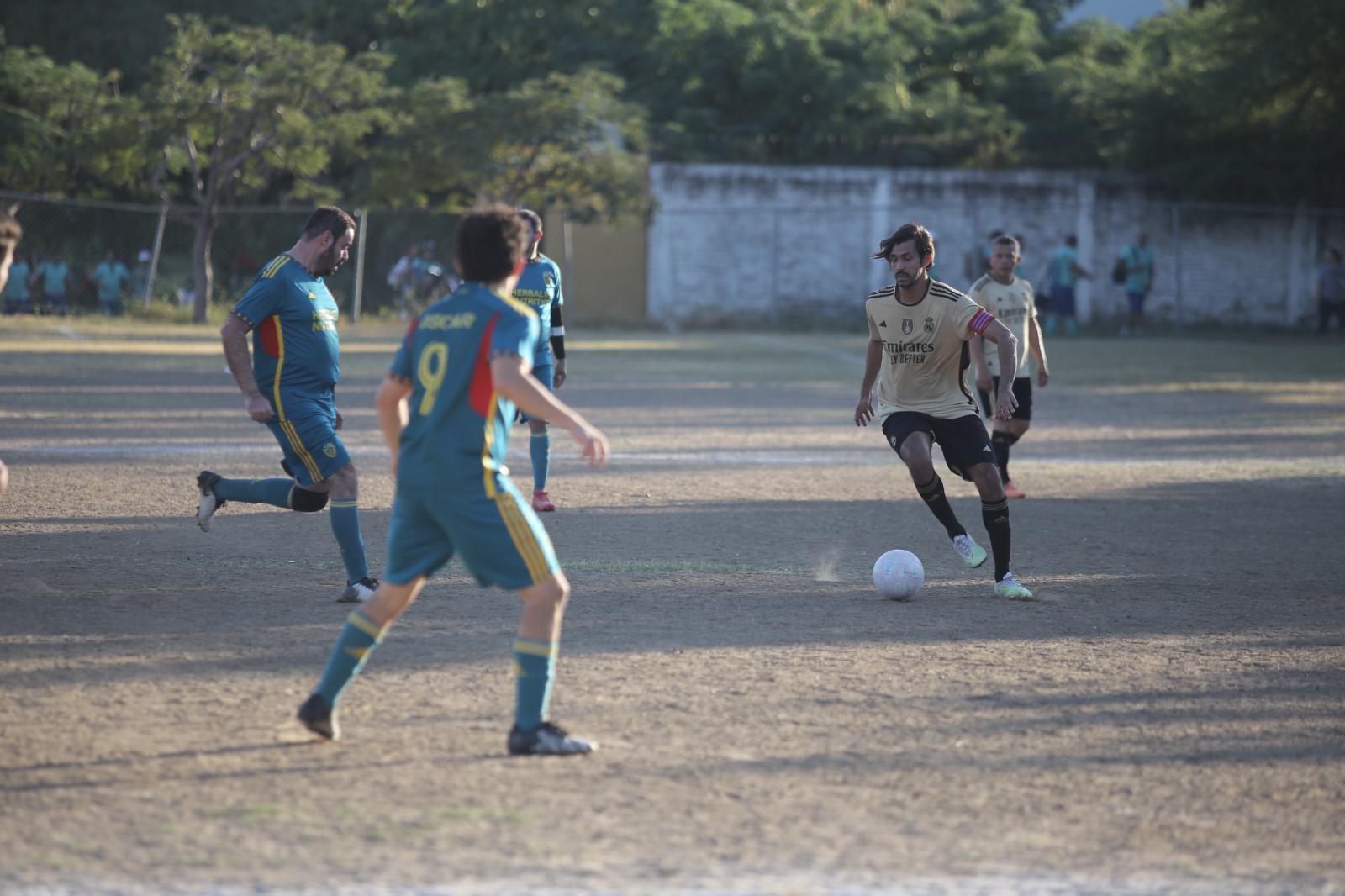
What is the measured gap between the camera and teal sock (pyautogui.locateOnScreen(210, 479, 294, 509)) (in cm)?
738

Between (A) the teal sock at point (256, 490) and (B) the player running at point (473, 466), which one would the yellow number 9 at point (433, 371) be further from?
(A) the teal sock at point (256, 490)

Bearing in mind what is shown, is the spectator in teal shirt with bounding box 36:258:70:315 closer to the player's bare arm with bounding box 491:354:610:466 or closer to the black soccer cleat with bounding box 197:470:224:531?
the black soccer cleat with bounding box 197:470:224:531

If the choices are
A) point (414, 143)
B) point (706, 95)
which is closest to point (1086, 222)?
point (706, 95)

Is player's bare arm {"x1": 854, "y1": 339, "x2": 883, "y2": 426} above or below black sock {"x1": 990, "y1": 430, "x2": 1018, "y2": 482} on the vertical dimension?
above

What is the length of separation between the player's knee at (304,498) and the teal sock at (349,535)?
0.93 feet

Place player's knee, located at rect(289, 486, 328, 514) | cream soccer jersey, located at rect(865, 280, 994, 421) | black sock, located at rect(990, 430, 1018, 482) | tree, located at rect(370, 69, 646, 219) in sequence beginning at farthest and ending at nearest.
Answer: tree, located at rect(370, 69, 646, 219)
black sock, located at rect(990, 430, 1018, 482)
cream soccer jersey, located at rect(865, 280, 994, 421)
player's knee, located at rect(289, 486, 328, 514)

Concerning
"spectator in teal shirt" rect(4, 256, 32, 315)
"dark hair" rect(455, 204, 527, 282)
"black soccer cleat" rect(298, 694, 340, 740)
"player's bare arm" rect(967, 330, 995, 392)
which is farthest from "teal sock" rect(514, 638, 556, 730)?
"spectator in teal shirt" rect(4, 256, 32, 315)

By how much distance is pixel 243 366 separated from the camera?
679 centimetres

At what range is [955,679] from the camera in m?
5.90

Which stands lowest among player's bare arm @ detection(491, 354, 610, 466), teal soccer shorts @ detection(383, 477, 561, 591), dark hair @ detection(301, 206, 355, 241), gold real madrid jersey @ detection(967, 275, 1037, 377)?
teal soccer shorts @ detection(383, 477, 561, 591)

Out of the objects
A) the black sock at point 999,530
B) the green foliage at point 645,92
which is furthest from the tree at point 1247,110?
the black sock at point 999,530

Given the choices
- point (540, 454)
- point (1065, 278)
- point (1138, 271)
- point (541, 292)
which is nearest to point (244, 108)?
point (1065, 278)

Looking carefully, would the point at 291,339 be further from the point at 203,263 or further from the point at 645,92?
the point at 645,92

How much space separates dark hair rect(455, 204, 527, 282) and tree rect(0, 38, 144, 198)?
27.3 meters
